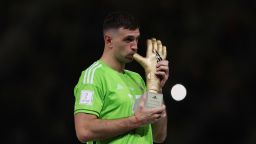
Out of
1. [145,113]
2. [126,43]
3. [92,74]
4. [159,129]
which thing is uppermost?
[126,43]

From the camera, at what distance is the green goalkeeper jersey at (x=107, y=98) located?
2332 mm

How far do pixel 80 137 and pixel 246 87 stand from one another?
2605 millimetres

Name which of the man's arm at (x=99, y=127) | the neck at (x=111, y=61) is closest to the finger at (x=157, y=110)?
the man's arm at (x=99, y=127)

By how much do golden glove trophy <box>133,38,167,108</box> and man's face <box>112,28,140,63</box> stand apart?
53 millimetres

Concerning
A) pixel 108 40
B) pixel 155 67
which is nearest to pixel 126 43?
pixel 108 40

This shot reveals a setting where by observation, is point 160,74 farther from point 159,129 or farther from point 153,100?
point 159,129

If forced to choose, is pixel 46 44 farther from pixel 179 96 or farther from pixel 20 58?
pixel 179 96

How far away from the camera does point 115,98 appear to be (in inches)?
93.2

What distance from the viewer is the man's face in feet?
7.90

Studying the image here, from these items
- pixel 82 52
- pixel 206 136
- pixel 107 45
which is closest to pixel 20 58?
pixel 82 52

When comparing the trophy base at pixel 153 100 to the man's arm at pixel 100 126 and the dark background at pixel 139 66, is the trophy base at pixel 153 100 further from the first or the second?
the dark background at pixel 139 66

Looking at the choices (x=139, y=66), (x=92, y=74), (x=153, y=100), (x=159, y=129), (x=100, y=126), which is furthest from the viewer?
(x=139, y=66)

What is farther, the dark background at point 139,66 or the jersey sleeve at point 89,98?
the dark background at point 139,66

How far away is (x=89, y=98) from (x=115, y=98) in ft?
0.36
